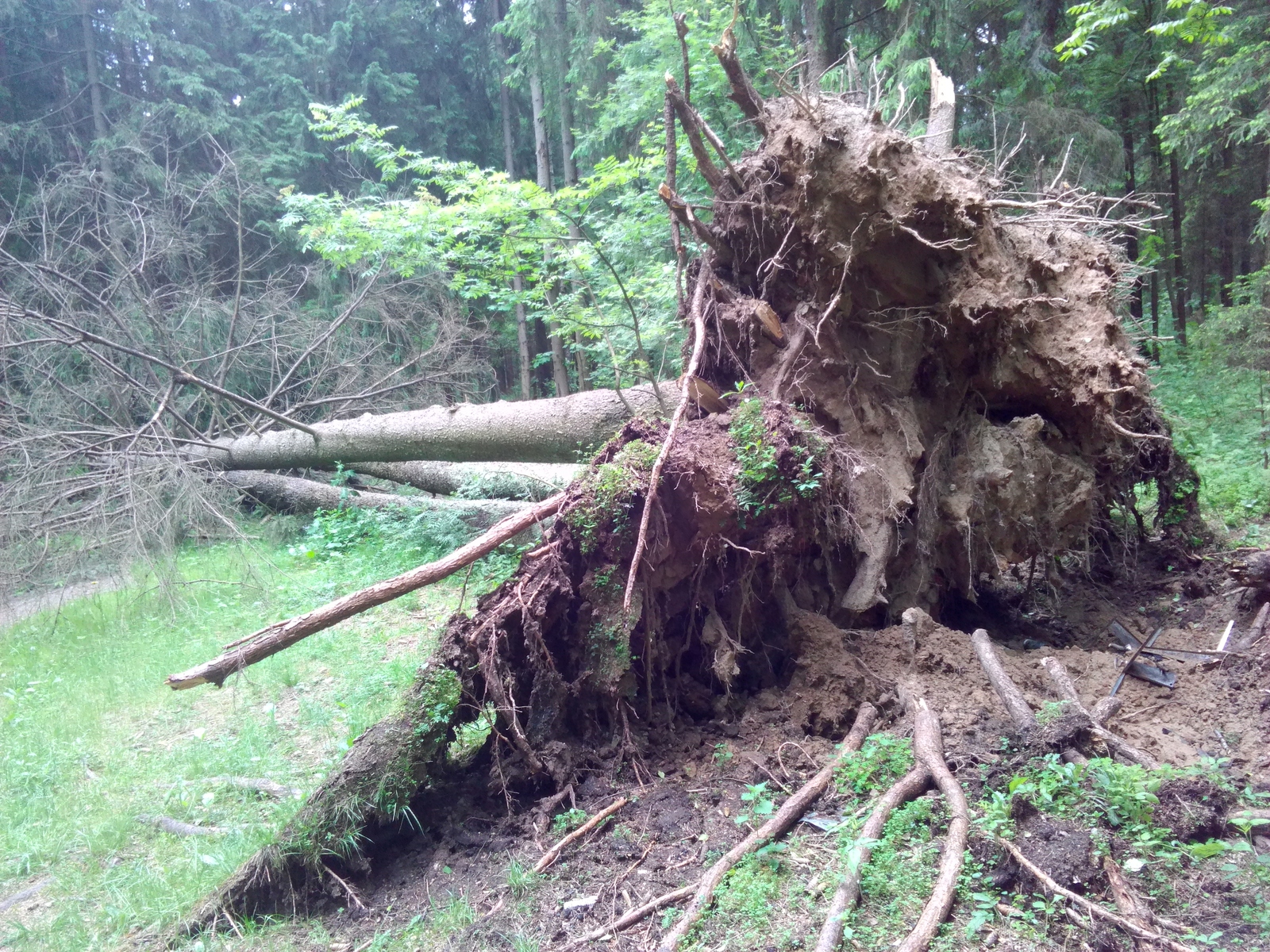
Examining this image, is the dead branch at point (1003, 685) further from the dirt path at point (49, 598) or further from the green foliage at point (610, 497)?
the dirt path at point (49, 598)

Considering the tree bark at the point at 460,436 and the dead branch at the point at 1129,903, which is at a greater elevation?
the tree bark at the point at 460,436

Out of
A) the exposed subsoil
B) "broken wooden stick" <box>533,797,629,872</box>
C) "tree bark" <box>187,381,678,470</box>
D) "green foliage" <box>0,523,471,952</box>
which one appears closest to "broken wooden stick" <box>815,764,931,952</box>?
the exposed subsoil

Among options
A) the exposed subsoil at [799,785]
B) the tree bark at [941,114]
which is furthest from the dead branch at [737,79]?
the exposed subsoil at [799,785]

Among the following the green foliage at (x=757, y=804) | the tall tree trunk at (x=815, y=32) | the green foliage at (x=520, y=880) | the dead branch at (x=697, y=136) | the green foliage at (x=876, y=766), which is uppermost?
the tall tree trunk at (x=815, y=32)

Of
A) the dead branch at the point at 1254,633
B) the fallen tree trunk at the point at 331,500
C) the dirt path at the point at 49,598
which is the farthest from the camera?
the fallen tree trunk at the point at 331,500

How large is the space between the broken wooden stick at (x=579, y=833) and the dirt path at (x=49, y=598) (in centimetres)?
616

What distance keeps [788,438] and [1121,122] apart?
13.4m

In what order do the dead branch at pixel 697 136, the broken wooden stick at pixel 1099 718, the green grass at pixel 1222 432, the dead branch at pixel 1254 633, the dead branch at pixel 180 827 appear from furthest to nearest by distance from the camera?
the green grass at pixel 1222 432
the dead branch at pixel 697 136
the dead branch at pixel 180 827
the dead branch at pixel 1254 633
the broken wooden stick at pixel 1099 718

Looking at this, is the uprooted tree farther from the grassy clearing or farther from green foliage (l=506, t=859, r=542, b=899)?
the grassy clearing

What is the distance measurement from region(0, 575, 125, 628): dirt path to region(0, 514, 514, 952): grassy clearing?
0.14 meters

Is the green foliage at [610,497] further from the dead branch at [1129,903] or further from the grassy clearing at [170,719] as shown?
the dead branch at [1129,903]

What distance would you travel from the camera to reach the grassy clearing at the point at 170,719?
12.2 ft

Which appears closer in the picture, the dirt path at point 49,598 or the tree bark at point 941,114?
the tree bark at point 941,114

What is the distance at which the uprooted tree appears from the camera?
3.79 meters
